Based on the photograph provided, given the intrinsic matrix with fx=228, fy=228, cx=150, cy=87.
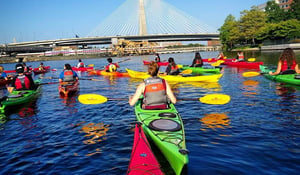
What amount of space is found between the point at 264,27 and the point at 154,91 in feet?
224

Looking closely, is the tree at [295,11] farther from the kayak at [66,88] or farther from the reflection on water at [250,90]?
the kayak at [66,88]

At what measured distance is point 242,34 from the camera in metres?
71.3

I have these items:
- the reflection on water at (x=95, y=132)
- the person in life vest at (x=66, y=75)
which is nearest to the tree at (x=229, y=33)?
the person in life vest at (x=66, y=75)

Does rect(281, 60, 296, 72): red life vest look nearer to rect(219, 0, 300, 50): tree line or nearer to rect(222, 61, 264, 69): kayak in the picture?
rect(222, 61, 264, 69): kayak

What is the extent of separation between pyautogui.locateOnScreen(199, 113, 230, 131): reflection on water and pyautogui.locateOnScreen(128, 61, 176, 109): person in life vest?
1.68 m

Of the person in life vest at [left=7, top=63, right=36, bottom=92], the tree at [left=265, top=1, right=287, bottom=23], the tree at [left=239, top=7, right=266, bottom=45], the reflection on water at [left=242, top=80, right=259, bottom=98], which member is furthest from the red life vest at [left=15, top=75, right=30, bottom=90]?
the tree at [left=265, top=1, right=287, bottom=23]

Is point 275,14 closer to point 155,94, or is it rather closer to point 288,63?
point 288,63

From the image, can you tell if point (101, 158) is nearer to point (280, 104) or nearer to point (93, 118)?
point (93, 118)

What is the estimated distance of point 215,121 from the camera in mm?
7434

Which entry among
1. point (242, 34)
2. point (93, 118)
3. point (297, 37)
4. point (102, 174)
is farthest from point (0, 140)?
point (242, 34)

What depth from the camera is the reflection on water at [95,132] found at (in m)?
6.34

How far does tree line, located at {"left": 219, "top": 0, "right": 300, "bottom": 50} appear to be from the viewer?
57.0 m

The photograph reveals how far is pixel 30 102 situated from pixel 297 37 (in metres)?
66.9

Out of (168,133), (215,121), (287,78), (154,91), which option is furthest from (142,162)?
(287,78)
